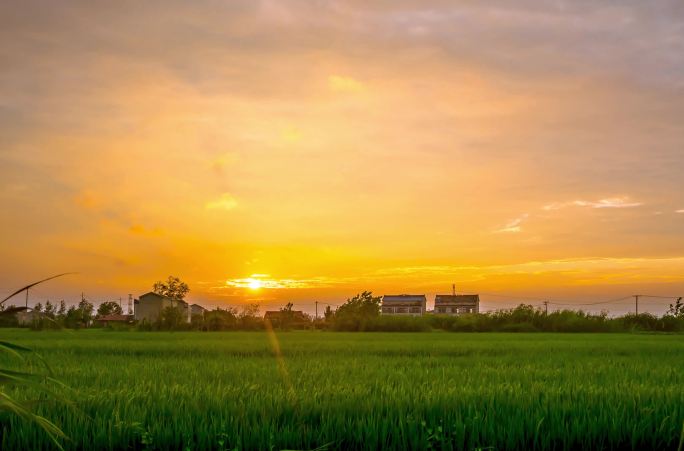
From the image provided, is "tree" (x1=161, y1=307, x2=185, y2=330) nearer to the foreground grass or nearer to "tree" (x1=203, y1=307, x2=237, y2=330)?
"tree" (x1=203, y1=307, x2=237, y2=330)

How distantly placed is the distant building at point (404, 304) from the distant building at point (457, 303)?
2816 mm

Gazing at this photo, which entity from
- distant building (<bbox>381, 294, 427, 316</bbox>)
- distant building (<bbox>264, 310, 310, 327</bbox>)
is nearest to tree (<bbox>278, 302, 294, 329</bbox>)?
distant building (<bbox>264, 310, 310, 327</bbox>)

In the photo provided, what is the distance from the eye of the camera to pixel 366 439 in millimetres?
3850

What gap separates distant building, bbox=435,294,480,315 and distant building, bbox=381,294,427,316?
9.24ft

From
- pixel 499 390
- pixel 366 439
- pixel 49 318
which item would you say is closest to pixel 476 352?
pixel 499 390

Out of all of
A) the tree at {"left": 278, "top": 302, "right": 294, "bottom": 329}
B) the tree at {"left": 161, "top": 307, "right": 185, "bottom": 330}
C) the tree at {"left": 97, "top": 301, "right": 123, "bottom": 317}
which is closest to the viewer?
the tree at {"left": 161, "top": 307, "right": 185, "bottom": 330}

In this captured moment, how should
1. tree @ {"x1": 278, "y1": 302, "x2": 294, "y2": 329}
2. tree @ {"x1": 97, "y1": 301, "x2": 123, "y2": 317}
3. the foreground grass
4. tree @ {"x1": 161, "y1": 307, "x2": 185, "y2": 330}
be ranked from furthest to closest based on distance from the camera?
tree @ {"x1": 97, "y1": 301, "x2": 123, "y2": 317} < tree @ {"x1": 278, "y1": 302, "x2": 294, "y2": 329} < tree @ {"x1": 161, "y1": 307, "x2": 185, "y2": 330} < the foreground grass

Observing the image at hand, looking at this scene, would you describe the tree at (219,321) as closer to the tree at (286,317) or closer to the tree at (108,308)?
the tree at (286,317)

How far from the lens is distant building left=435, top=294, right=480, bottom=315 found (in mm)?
100750

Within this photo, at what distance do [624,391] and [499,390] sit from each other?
55.4 inches

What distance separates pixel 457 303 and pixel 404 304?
9.10m

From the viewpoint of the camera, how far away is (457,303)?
102m

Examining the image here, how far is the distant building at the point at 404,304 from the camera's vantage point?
102 metres

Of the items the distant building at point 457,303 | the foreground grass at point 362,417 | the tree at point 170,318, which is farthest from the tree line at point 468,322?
the distant building at point 457,303
